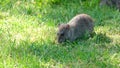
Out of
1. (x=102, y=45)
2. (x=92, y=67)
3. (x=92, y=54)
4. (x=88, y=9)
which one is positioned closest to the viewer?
(x=92, y=67)

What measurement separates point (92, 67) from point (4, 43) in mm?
1855

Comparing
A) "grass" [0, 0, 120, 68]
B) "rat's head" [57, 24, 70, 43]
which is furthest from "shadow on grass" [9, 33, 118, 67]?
"rat's head" [57, 24, 70, 43]

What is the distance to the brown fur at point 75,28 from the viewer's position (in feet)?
25.8

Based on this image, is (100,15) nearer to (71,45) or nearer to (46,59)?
(71,45)

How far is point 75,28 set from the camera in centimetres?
823

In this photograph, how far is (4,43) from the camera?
7.75m

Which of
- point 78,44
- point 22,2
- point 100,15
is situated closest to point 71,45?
point 78,44

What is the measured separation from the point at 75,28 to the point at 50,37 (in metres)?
0.54

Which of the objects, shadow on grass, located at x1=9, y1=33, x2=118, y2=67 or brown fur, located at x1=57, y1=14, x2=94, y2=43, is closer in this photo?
shadow on grass, located at x1=9, y1=33, x2=118, y2=67

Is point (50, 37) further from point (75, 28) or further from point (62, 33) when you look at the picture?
point (75, 28)

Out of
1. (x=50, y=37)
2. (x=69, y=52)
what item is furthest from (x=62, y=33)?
(x=69, y=52)

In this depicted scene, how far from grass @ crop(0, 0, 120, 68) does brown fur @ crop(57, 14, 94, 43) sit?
152 mm

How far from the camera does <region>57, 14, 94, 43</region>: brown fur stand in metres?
7.86

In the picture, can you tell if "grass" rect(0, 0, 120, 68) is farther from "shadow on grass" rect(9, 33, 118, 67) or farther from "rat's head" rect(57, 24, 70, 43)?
"rat's head" rect(57, 24, 70, 43)
